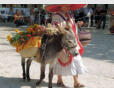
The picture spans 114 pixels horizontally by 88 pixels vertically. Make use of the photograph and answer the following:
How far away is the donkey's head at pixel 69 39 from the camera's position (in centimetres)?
400

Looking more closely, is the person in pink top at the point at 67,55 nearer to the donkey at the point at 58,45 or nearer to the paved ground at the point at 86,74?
the donkey at the point at 58,45

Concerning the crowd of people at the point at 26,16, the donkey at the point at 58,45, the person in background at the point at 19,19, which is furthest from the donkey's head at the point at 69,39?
the person in background at the point at 19,19

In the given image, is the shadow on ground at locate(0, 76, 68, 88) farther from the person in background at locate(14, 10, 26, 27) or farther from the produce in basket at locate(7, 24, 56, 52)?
the person in background at locate(14, 10, 26, 27)

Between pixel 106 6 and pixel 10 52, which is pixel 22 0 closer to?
pixel 10 52

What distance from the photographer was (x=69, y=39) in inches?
158

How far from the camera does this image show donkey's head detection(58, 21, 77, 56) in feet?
13.1

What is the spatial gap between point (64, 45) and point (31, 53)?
0.82 meters

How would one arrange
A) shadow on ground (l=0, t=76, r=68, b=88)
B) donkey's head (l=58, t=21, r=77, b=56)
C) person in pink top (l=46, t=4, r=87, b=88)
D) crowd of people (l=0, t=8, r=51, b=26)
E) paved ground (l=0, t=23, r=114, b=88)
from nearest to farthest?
donkey's head (l=58, t=21, r=77, b=56) → person in pink top (l=46, t=4, r=87, b=88) → shadow on ground (l=0, t=76, r=68, b=88) → paved ground (l=0, t=23, r=114, b=88) → crowd of people (l=0, t=8, r=51, b=26)

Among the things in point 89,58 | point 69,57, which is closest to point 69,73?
point 69,57

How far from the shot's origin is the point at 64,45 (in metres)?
4.10

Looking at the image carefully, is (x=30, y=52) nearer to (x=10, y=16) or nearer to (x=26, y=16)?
(x=26, y=16)

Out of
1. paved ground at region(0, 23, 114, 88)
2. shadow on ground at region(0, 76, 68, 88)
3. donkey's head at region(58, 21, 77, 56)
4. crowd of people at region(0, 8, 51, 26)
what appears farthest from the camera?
crowd of people at region(0, 8, 51, 26)

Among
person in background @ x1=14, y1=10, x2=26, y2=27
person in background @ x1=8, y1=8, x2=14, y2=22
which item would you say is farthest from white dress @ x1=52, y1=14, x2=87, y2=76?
person in background @ x1=8, y1=8, x2=14, y2=22

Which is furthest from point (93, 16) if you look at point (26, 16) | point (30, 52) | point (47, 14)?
point (30, 52)
